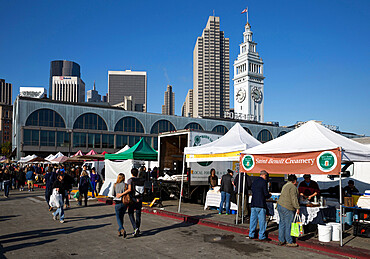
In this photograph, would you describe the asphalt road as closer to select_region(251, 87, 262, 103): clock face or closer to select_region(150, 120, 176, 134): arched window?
select_region(150, 120, 176, 134): arched window

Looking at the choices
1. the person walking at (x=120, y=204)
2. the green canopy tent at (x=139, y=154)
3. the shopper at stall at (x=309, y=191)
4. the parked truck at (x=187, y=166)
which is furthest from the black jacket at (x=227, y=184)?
the green canopy tent at (x=139, y=154)

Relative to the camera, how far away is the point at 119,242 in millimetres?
8336

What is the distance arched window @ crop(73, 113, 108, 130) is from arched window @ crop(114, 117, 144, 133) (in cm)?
295

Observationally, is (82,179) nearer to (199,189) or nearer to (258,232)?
(199,189)

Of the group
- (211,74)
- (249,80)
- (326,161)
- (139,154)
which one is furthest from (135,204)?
(211,74)

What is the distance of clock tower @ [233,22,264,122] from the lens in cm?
12481

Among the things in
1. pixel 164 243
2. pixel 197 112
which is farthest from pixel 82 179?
pixel 197 112

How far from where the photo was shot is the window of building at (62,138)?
→ 6166cm

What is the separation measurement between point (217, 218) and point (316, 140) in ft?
15.1

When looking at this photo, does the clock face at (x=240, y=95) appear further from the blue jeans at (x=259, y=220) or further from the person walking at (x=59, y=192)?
the blue jeans at (x=259, y=220)

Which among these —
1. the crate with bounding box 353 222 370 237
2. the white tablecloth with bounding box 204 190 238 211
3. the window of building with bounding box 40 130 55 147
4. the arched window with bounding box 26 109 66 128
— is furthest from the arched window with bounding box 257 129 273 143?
the crate with bounding box 353 222 370 237

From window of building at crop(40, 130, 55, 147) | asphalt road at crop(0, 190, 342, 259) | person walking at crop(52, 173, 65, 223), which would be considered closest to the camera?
asphalt road at crop(0, 190, 342, 259)

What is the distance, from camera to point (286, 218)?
801 cm

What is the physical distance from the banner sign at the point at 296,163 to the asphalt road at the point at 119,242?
2086 mm
